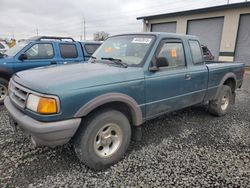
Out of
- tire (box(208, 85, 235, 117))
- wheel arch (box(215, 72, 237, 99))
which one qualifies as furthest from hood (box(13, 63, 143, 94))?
tire (box(208, 85, 235, 117))

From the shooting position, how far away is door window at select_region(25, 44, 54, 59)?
5918 mm

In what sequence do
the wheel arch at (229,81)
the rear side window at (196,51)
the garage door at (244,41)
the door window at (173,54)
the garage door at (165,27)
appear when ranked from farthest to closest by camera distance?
the garage door at (165,27) < the garage door at (244,41) < the wheel arch at (229,81) < the rear side window at (196,51) < the door window at (173,54)

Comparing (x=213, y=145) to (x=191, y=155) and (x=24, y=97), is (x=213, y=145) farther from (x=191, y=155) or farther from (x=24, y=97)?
(x=24, y=97)

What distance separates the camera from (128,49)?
3436 millimetres

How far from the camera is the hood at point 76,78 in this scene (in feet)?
Result: 7.64

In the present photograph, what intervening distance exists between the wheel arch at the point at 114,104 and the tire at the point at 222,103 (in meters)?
2.58

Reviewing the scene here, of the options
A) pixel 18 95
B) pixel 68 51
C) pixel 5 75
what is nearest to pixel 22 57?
pixel 5 75

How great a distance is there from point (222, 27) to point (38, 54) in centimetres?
1347

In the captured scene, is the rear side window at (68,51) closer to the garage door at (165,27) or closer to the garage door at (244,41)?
the garage door at (244,41)

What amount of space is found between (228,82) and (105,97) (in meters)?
3.90

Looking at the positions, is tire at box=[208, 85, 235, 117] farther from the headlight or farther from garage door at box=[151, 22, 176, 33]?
garage door at box=[151, 22, 176, 33]

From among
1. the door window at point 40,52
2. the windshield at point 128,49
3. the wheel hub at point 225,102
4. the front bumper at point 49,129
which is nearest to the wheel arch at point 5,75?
the door window at point 40,52

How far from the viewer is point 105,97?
2.56 metres

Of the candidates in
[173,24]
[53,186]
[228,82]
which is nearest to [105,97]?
[53,186]
